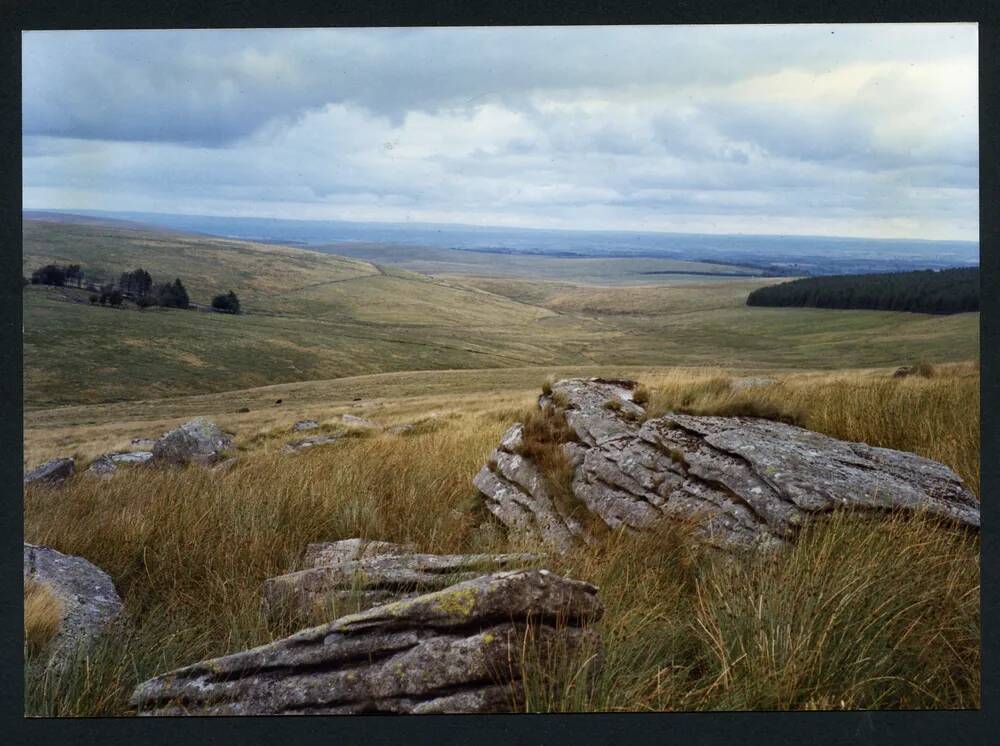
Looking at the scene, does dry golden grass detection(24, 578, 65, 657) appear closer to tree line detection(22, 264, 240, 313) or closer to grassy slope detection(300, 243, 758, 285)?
tree line detection(22, 264, 240, 313)

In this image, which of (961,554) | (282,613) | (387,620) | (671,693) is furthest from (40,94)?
(961,554)

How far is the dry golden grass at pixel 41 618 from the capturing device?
383 centimetres

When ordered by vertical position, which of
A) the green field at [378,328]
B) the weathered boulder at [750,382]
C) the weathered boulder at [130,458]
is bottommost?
the weathered boulder at [130,458]

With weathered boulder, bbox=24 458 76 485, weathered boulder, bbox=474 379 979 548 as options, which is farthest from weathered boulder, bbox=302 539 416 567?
weathered boulder, bbox=24 458 76 485

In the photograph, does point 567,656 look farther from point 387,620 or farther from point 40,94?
point 40,94

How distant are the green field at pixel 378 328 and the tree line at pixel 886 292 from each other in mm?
91

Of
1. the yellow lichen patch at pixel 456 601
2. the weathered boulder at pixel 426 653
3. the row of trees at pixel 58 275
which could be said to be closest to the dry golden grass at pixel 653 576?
the weathered boulder at pixel 426 653

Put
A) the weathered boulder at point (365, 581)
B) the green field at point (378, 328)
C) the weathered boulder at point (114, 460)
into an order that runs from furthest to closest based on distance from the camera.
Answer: the weathered boulder at point (114, 460) < the green field at point (378, 328) < the weathered boulder at point (365, 581)

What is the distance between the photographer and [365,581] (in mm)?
3787

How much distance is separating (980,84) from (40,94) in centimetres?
535

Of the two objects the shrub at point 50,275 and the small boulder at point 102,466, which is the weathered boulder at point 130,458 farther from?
the shrub at point 50,275

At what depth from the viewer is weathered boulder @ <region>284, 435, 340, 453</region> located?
277 inches

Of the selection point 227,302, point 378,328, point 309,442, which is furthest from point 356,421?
point 227,302

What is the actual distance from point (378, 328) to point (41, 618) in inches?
171
